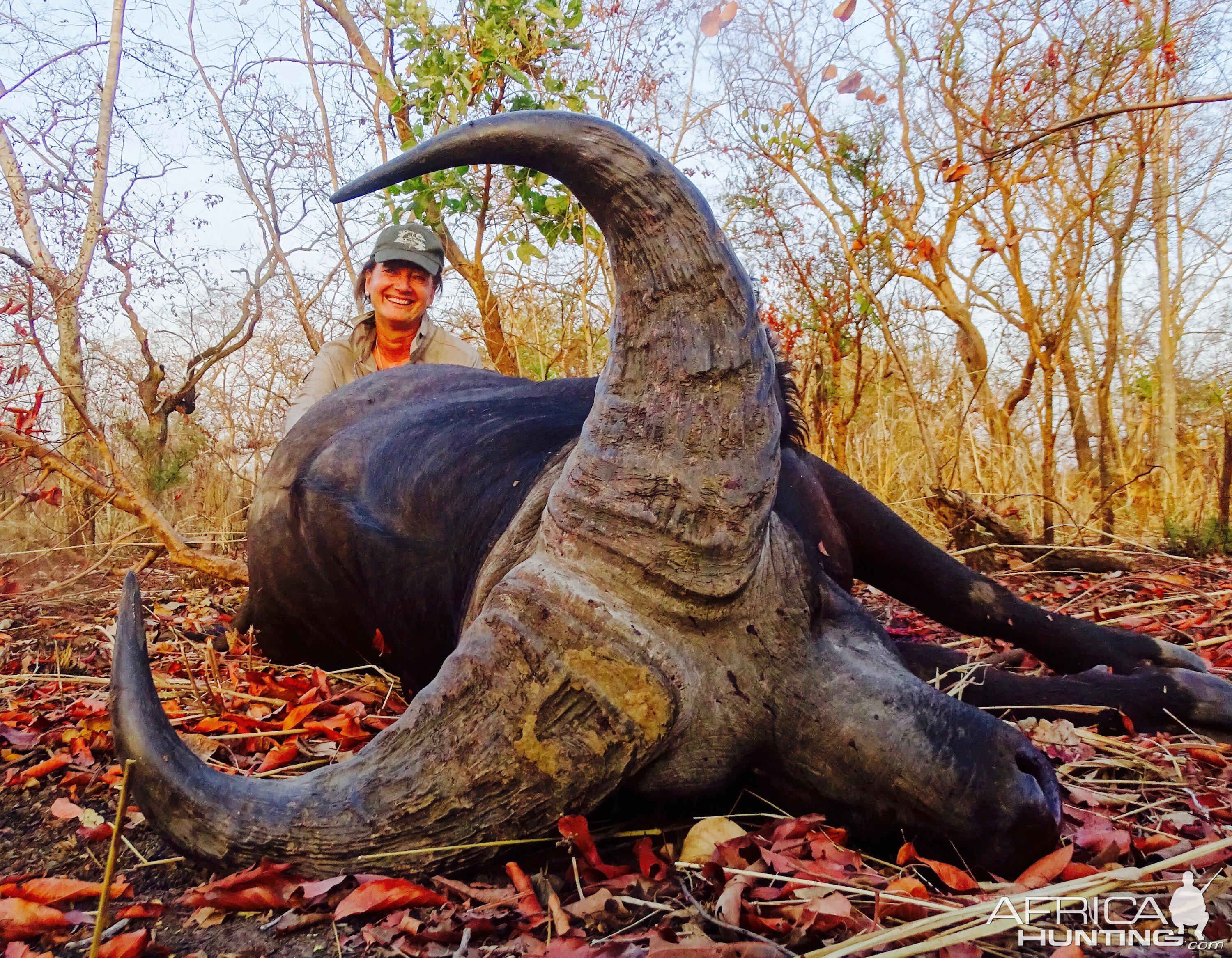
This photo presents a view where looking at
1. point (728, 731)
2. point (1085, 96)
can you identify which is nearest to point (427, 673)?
point (728, 731)

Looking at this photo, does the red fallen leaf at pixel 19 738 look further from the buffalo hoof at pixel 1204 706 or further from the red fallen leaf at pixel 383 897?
the buffalo hoof at pixel 1204 706

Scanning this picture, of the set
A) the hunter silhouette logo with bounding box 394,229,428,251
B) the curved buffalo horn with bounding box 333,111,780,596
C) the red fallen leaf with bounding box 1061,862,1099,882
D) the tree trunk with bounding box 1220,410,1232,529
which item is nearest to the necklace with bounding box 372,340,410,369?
the hunter silhouette logo with bounding box 394,229,428,251

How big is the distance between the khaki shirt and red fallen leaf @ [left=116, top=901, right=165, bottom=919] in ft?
11.7

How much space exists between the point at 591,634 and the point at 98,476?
5.50 m

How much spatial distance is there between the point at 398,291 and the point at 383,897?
13.8 feet

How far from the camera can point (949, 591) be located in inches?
122

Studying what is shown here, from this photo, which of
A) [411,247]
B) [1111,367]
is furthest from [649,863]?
[1111,367]

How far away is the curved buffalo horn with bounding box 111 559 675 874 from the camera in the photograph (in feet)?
5.05

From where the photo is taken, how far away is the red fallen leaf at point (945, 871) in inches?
61.1

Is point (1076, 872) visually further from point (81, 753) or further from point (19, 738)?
point (19, 738)

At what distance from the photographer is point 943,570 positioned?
3117 millimetres

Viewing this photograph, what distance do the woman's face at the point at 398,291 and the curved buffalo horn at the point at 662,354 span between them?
3.69 metres

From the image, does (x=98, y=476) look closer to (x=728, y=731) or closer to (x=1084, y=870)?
(x=728, y=731)

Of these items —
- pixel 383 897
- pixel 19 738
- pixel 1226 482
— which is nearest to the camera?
pixel 383 897
